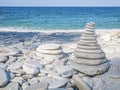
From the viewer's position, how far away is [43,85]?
5.25 m

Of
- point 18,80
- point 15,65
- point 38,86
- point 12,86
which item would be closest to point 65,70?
point 38,86

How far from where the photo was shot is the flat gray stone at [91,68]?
6016 millimetres

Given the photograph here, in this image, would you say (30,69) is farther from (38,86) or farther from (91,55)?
(91,55)

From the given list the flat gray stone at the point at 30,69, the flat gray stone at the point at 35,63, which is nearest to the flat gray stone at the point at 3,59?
the flat gray stone at the point at 35,63

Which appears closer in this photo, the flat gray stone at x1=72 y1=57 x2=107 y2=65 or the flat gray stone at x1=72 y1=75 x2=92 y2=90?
the flat gray stone at x1=72 y1=75 x2=92 y2=90

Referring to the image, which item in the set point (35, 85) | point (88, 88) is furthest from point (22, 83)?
point (88, 88)

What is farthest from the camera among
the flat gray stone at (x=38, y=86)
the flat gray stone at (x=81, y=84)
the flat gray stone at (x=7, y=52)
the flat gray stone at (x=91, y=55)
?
the flat gray stone at (x=7, y=52)

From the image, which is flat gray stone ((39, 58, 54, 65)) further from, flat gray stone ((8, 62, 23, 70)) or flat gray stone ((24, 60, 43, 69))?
flat gray stone ((8, 62, 23, 70))

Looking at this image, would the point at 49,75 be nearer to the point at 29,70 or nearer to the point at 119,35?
the point at 29,70

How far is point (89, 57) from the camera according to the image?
623cm

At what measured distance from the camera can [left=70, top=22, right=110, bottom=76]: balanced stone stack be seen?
243 inches

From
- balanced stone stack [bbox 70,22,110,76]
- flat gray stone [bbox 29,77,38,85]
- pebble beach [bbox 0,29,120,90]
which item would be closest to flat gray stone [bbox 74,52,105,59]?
balanced stone stack [bbox 70,22,110,76]

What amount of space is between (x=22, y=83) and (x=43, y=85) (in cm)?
54

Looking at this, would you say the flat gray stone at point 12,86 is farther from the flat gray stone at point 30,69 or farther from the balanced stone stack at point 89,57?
the balanced stone stack at point 89,57
